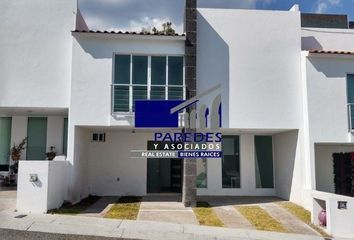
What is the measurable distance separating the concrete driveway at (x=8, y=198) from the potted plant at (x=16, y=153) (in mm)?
1336

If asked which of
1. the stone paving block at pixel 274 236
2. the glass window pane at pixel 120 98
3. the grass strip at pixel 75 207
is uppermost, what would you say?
the glass window pane at pixel 120 98

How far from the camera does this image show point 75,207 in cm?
1488

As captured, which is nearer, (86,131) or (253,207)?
(253,207)

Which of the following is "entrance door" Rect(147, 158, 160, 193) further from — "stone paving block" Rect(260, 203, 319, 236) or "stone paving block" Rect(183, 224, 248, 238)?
"stone paving block" Rect(183, 224, 248, 238)

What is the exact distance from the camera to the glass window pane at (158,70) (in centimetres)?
1611

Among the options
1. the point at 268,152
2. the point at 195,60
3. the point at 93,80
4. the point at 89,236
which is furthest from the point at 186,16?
the point at 89,236

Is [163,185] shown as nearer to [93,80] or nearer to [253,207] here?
[253,207]

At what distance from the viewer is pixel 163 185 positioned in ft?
Result: 65.5

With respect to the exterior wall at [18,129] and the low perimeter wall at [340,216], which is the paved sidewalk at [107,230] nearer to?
the low perimeter wall at [340,216]

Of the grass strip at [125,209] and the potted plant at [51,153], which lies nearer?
the grass strip at [125,209]

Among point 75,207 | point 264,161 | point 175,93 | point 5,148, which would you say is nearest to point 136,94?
point 175,93

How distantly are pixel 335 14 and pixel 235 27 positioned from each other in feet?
41.4

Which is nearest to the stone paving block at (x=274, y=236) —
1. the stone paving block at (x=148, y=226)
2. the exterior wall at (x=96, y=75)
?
the stone paving block at (x=148, y=226)

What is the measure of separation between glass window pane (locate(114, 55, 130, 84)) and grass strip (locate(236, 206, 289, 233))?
7.87m
